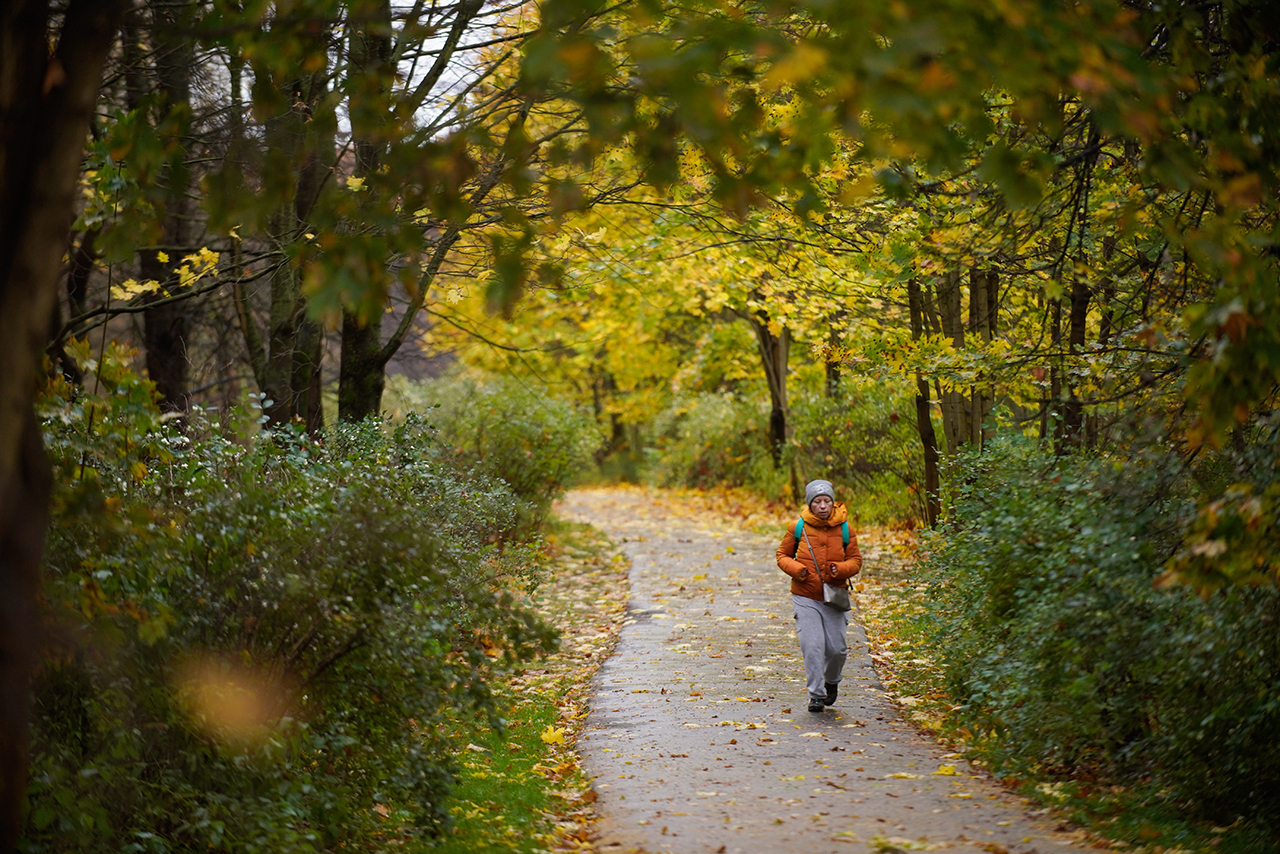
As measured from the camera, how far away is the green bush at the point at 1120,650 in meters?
5.00

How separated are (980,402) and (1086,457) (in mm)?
5652

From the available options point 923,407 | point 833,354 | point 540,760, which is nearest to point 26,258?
point 540,760

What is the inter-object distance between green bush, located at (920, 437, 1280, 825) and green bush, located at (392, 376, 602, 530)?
29.9ft

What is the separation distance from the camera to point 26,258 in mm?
3467

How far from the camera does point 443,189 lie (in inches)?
153

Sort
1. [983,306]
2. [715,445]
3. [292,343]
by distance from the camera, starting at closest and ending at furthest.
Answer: [292,343] → [983,306] → [715,445]

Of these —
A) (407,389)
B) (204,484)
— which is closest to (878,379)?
(204,484)

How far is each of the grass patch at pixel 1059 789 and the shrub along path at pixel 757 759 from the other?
16cm

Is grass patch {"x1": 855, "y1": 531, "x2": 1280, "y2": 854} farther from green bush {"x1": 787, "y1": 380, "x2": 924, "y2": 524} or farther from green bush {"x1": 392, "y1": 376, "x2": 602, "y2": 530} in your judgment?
green bush {"x1": 392, "y1": 376, "x2": 602, "y2": 530}

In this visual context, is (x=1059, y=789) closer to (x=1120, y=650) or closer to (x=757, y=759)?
(x=1120, y=650)

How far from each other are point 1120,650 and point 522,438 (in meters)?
11.6

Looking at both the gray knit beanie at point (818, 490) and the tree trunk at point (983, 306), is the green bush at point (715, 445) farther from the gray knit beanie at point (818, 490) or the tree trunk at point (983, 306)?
the gray knit beanie at point (818, 490)

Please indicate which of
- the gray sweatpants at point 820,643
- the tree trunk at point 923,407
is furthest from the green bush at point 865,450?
the gray sweatpants at point 820,643

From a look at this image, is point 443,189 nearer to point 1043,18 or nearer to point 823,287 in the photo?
point 1043,18
